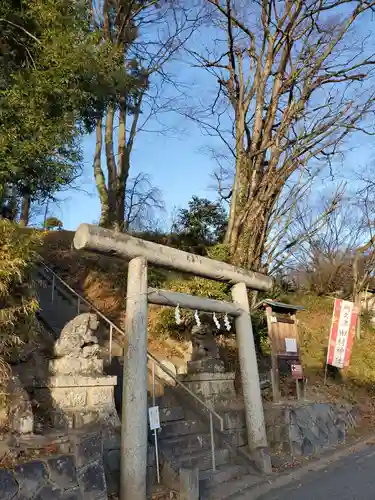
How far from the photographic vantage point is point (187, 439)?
755 centimetres

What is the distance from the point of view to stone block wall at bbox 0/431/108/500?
4.62 m

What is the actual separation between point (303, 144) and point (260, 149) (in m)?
1.29

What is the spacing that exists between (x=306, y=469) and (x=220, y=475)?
218 centimetres

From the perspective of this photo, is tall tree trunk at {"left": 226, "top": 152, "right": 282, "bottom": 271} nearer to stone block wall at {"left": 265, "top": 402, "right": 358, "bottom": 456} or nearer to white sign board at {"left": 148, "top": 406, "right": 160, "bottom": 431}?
stone block wall at {"left": 265, "top": 402, "right": 358, "bottom": 456}

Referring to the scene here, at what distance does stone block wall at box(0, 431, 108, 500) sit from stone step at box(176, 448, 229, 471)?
1.72 metres

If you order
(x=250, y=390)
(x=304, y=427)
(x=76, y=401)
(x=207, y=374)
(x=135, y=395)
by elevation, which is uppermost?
(x=135, y=395)

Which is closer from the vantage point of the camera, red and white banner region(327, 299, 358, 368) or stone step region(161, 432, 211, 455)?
stone step region(161, 432, 211, 455)

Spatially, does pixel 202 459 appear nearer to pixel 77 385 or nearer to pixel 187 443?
pixel 187 443

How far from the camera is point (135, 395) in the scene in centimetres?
611

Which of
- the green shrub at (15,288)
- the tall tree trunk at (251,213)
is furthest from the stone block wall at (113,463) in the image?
the tall tree trunk at (251,213)

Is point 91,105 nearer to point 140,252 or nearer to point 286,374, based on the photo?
point 140,252

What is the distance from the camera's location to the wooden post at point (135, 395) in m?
5.72

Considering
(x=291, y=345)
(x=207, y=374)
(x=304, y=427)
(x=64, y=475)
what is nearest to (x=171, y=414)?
(x=207, y=374)

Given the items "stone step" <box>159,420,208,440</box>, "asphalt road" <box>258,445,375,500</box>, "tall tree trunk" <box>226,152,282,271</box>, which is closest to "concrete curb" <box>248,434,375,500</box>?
"asphalt road" <box>258,445,375,500</box>
